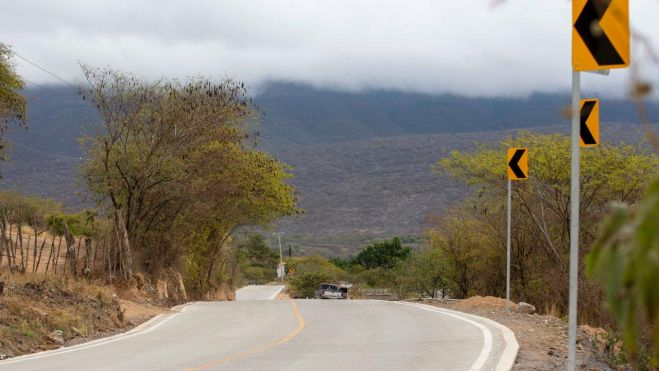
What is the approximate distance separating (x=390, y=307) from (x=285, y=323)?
620cm

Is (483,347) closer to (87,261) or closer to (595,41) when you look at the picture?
(595,41)

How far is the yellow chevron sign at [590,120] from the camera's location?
848cm

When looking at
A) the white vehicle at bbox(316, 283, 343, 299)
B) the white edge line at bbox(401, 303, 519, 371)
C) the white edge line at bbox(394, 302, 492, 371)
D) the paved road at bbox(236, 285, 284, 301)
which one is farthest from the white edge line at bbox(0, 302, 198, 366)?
the paved road at bbox(236, 285, 284, 301)

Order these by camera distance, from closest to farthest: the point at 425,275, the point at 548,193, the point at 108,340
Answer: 1. the point at 108,340
2. the point at 548,193
3. the point at 425,275

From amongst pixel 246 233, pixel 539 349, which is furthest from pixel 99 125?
pixel 539 349

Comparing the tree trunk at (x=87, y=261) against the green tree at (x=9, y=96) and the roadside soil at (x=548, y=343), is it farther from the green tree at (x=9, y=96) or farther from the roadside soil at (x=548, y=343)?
the roadside soil at (x=548, y=343)

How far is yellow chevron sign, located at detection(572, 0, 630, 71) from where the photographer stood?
21.9 ft

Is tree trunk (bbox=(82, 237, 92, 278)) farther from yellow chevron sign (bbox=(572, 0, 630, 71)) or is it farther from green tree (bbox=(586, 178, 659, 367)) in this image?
green tree (bbox=(586, 178, 659, 367))

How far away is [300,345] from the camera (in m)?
15.8

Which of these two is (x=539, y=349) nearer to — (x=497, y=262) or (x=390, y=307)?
(x=390, y=307)

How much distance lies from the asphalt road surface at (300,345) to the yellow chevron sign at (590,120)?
4.75 meters

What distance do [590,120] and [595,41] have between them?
167 cm

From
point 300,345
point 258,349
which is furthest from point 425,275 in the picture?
point 258,349

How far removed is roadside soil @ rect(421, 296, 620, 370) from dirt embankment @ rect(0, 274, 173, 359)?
8488mm
